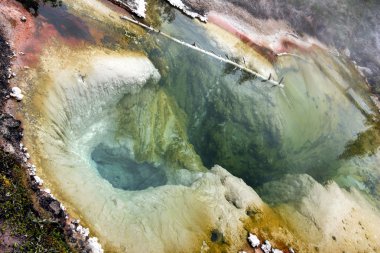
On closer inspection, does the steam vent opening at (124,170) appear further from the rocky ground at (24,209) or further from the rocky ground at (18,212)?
the rocky ground at (18,212)

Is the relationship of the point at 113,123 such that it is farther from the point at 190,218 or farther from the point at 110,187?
the point at 190,218

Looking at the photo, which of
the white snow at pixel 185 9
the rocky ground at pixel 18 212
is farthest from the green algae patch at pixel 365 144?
the rocky ground at pixel 18 212

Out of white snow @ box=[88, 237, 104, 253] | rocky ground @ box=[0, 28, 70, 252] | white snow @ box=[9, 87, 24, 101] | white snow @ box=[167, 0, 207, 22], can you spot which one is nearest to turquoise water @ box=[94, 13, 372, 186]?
white snow @ box=[167, 0, 207, 22]

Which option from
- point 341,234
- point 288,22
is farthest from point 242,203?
point 288,22

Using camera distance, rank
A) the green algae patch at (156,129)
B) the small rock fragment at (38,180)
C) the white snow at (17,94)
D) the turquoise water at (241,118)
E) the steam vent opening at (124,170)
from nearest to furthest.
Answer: the small rock fragment at (38,180), the white snow at (17,94), the steam vent opening at (124,170), the green algae patch at (156,129), the turquoise water at (241,118)

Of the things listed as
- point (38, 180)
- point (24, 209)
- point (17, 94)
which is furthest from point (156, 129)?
point (24, 209)

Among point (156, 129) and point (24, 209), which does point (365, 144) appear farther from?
point (24, 209)
